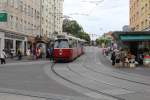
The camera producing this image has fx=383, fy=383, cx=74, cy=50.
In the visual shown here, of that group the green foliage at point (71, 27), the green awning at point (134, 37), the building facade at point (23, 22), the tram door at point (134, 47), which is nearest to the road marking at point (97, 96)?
the green awning at point (134, 37)

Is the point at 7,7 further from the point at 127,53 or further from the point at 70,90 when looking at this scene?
the point at 70,90

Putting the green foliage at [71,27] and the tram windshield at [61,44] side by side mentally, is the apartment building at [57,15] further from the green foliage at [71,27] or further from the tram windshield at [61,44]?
the tram windshield at [61,44]

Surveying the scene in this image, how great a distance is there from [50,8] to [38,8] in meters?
14.5

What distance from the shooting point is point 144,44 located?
3784 cm

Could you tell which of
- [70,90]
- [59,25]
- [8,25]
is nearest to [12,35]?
[8,25]

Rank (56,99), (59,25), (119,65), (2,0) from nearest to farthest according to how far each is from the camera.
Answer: (56,99), (119,65), (2,0), (59,25)

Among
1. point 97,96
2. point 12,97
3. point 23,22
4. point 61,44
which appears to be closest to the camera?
point 12,97

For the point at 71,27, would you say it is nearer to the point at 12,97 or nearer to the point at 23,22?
the point at 23,22

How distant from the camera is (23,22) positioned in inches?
2468

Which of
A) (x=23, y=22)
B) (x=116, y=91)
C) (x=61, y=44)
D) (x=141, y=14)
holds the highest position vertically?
(x=141, y=14)

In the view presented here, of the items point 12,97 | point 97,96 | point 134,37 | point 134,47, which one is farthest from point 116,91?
point 134,47

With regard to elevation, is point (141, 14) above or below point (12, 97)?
above

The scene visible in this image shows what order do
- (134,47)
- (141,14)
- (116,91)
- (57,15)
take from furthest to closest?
1. (57,15)
2. (141,14)
3. (134,47)
4. (116,91)

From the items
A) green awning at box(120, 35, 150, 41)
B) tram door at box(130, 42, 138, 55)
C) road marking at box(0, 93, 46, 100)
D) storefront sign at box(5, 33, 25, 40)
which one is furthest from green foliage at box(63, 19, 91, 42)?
road marking at box(0, 93, 46, 100)
